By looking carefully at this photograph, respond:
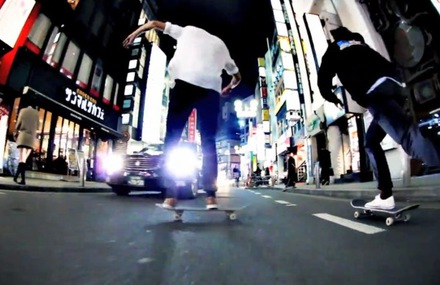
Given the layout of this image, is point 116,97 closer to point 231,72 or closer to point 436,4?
point 436,4

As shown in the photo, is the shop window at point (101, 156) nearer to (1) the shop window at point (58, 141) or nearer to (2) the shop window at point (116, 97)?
(2) the shop window at point (116, 97)

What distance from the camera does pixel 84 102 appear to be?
19469 mm

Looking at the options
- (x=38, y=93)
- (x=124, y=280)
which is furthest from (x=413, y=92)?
(x=38, y=93)

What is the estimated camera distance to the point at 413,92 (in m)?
Result: 11.2

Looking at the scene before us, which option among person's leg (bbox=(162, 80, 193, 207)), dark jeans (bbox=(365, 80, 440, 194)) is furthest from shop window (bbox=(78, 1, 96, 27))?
dark jeans (bbox=(365, 80, 440, 194))

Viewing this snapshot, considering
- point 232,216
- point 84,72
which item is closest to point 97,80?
point 84,72

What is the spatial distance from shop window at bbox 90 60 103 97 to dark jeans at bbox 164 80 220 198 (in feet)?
64.1

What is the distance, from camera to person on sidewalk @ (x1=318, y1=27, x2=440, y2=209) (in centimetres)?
235

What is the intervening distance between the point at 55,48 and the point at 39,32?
1538 millimetres

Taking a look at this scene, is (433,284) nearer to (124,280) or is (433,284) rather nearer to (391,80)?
(124,280)

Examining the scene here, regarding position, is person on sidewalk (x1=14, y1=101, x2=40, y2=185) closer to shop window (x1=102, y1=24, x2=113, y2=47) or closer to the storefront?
the storefront

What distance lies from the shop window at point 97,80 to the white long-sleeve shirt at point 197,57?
19376mm

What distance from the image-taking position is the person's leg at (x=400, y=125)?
1.91m

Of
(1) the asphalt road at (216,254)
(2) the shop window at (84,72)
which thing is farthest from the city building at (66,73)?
(1) the asphalt road at (216,254)
